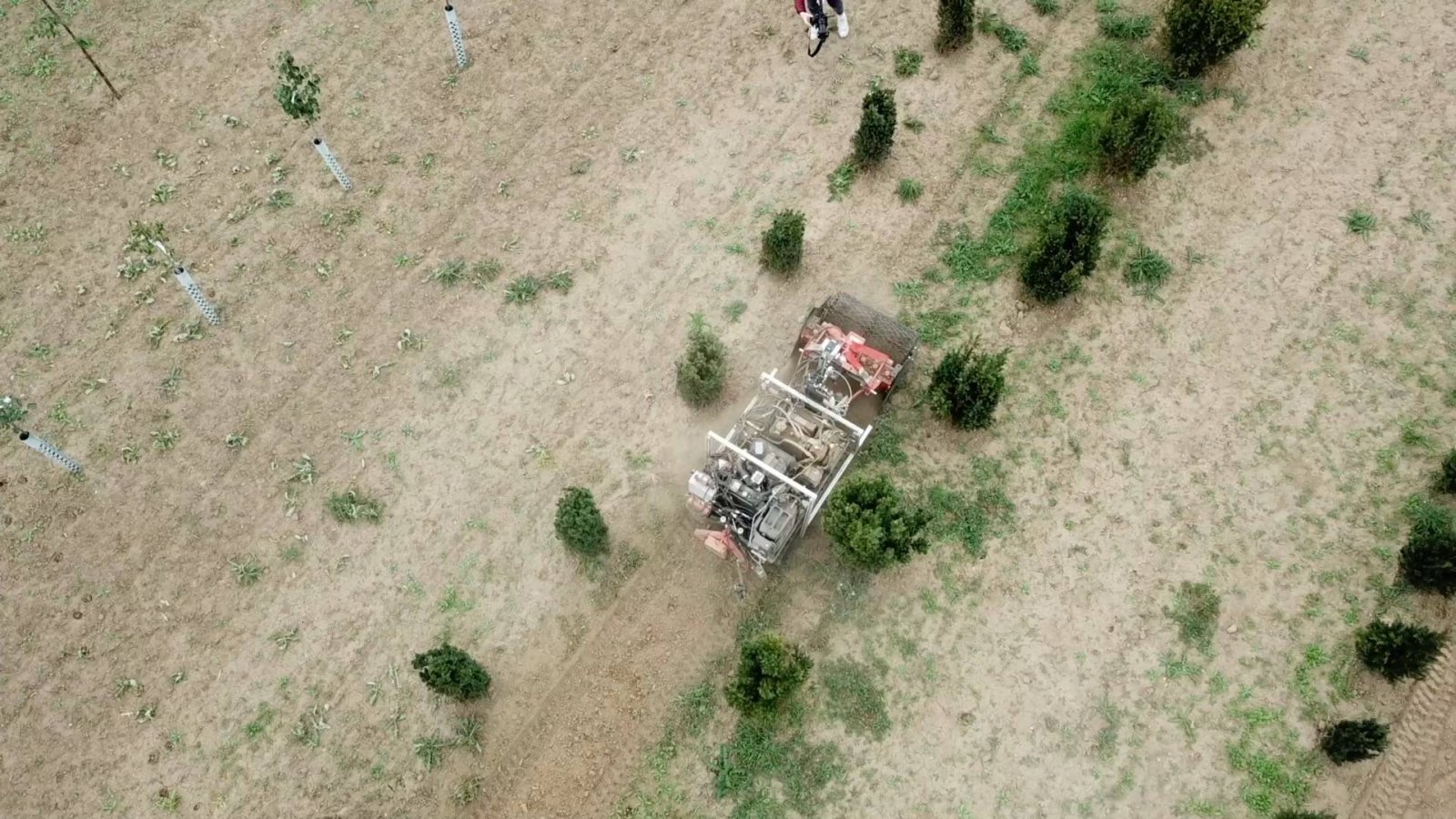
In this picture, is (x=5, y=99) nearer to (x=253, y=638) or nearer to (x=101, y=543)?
(x=101, y=543)

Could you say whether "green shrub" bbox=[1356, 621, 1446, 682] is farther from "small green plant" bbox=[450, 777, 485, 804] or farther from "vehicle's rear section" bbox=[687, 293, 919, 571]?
"small green plant" bbox=[450, 777, 485, 804]

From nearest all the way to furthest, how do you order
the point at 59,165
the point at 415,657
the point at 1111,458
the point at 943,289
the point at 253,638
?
the point at 415,657 < the point at 253,638 < the point at 1111,458 < the point at 943,289 < the point at 59,165

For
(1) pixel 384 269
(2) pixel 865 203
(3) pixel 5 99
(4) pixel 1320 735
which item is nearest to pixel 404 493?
(1) pixel 384 269

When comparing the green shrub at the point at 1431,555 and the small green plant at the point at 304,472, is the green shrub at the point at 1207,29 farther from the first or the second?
the small green plant at the point at 304,472

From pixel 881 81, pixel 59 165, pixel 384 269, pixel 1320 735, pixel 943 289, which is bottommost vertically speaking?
pixel 59 165

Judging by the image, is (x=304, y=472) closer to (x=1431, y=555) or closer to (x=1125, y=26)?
(x=1431, y=555)
